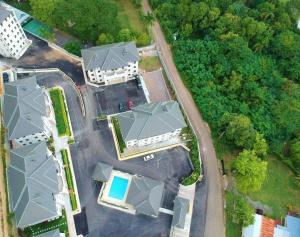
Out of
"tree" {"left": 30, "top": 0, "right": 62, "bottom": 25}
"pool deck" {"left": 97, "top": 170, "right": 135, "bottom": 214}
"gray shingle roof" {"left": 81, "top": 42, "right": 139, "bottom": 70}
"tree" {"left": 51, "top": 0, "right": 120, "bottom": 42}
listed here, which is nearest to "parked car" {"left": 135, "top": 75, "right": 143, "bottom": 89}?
"gray shingle roof" {"left": 81, "top": 42, "right": 139, "bottom": 70}

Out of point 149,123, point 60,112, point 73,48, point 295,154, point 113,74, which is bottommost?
point 295,154

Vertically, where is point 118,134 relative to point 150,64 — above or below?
below

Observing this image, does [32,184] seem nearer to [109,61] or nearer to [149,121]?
[149,121]

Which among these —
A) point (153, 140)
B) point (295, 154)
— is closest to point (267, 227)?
point (295, 154)

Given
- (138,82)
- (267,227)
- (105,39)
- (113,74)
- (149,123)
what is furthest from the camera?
(105,39)

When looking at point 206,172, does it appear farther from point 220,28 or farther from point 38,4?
point 38,4

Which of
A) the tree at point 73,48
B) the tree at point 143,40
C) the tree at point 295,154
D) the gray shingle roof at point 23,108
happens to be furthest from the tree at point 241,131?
the tree at point 73,48

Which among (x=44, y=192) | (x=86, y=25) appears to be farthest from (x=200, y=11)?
(x=44, y=192)
